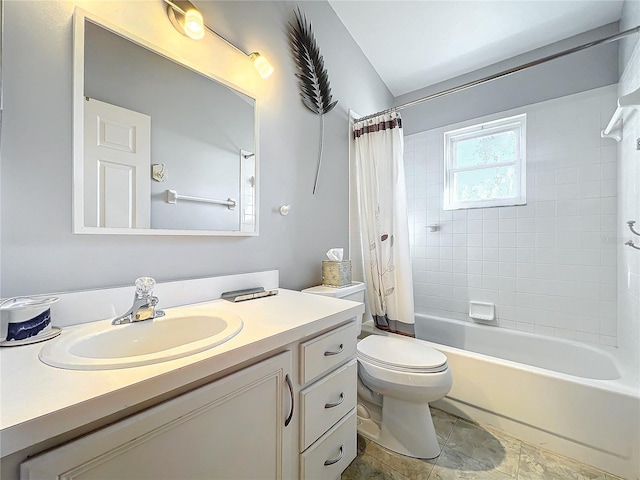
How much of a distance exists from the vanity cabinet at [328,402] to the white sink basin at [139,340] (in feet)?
1.05

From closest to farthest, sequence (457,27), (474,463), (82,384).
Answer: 1. (82,384)
2. (474,463)
3. (457,27)

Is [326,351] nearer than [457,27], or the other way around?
[326,351]

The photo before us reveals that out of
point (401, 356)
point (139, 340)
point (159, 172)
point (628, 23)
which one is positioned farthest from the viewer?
point (628, 23)

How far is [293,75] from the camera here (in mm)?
1692

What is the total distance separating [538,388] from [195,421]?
1.71 m

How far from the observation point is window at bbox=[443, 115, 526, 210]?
218 centimetres

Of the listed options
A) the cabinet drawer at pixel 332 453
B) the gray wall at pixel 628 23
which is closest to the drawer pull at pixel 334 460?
the cabinet drawer at pixel 332 453

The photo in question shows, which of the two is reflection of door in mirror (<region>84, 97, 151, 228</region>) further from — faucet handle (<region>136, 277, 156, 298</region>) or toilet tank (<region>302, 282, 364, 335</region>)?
toilet tank (<region>302, 282, 364, 335</region>)

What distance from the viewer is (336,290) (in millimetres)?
1684

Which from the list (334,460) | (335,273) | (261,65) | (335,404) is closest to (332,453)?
(334,460)

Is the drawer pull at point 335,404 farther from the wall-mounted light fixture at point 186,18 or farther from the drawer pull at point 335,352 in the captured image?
the wall-mounted light fixture at point 186,18

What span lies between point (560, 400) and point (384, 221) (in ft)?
4.51

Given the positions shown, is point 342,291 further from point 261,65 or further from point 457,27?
point 457,27

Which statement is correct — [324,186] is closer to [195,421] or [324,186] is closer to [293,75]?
[293,75]
